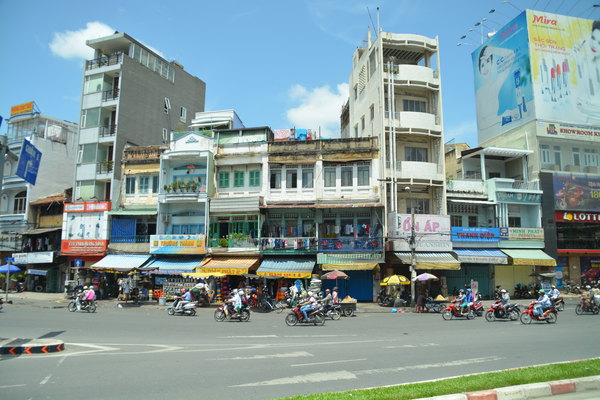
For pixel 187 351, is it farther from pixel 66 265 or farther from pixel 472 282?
pixel 66 265

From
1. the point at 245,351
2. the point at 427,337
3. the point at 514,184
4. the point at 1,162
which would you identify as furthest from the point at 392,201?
the point at 1,162

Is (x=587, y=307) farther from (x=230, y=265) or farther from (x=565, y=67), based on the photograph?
(x=565, y=67)

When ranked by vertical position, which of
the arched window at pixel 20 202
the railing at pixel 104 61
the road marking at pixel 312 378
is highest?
the railing at pixel 104 61

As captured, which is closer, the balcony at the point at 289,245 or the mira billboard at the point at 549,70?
the balcony at the point at 289,245

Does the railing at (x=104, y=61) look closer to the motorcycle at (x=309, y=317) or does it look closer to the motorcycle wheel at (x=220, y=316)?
the motorcycle wheel at (x=220, y=316)

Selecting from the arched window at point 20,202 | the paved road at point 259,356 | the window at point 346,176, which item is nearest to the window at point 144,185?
the arched window at point 20,202

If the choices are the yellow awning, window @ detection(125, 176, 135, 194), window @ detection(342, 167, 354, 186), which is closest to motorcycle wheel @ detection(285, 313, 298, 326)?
the yellow awning

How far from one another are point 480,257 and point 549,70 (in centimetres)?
1730

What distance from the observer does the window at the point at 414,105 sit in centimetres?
3203

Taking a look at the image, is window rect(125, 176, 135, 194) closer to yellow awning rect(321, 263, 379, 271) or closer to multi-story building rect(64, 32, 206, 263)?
multi-story building rect(64, 32, 206, 263)

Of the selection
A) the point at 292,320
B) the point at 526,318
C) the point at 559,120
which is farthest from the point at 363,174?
the point at 559,120

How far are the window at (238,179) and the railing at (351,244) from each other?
7.69m

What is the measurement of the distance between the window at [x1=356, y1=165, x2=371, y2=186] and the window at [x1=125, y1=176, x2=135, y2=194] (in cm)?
1795

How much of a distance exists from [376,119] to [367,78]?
475cm
